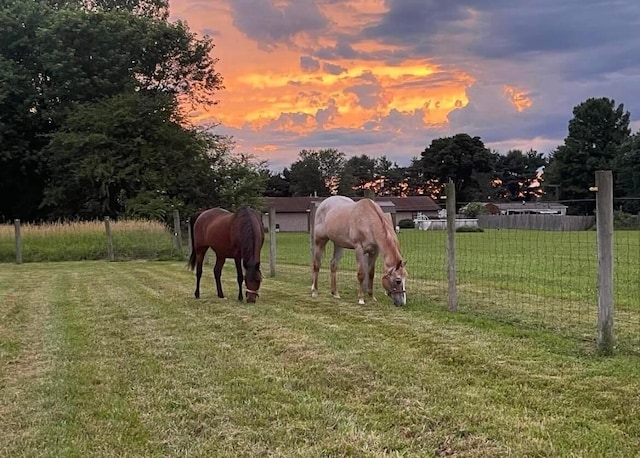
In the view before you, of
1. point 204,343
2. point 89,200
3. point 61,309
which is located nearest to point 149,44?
point 89,200

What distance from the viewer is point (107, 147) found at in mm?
29188

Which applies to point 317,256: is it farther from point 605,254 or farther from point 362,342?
point 605,254

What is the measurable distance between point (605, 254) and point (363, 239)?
4.16 meters

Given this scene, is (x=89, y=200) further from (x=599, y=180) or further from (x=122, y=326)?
(x=599, y=180)

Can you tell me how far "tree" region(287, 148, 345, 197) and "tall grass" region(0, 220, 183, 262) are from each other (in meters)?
61.4

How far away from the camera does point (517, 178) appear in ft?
315

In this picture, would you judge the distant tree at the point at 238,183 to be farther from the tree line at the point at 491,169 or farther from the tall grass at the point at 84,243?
the tree line at the point at 491,169

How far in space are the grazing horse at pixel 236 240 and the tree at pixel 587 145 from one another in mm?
59473

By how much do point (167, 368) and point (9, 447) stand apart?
5.79ft

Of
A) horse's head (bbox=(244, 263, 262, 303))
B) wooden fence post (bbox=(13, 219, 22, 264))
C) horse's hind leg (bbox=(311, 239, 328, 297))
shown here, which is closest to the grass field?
horse's head (bbox=(244, 263, 262, 303))

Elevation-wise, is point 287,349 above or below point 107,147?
below

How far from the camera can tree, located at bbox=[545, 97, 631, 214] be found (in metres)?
63.4

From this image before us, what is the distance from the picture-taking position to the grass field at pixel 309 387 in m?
3.51

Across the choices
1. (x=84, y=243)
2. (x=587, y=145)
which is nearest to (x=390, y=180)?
(x=587, y=145)
